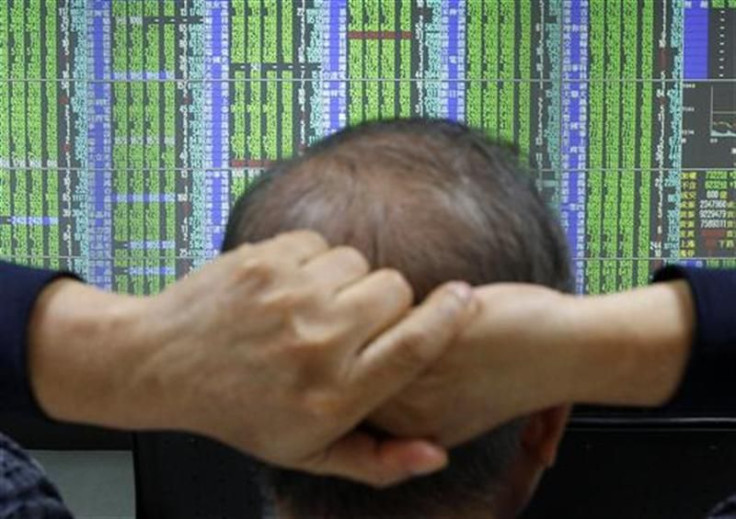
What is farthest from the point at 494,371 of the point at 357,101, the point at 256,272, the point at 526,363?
the point at 357,101

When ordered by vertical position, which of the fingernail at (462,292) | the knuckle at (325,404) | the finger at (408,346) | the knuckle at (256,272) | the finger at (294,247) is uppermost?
the finger at (294,247)

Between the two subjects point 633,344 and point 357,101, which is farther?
point 357,101

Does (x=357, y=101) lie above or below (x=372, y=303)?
above

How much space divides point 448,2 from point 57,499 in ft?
3.15

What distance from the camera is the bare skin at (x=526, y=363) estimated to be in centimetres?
52

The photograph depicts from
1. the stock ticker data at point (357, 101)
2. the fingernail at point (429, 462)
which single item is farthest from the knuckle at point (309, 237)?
the stock ticker data at point (357, 101)

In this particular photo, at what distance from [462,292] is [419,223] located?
0.04 m

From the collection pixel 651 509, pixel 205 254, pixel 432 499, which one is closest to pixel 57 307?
pixel 432 499

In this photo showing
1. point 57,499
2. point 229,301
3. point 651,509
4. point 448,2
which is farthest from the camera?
point 448,2

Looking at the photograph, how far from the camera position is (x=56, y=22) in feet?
4.84

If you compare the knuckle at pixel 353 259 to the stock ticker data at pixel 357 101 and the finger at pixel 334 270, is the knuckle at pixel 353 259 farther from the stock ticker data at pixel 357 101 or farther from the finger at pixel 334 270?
the stock ticker data at pixel 357 101

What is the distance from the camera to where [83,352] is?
0.56 m

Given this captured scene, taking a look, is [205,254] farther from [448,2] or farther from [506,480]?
[506,480]

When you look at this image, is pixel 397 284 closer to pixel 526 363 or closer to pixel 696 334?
pixel 526 363
